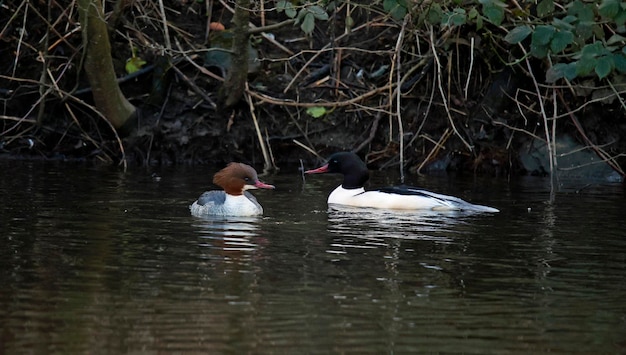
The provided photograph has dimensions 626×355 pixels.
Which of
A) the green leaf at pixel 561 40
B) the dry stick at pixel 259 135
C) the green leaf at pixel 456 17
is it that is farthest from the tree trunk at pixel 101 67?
the green leaf at pixel 561 40

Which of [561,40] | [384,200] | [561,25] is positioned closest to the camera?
[561,40]

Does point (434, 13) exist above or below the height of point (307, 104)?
above

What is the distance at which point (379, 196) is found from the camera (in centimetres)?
1244

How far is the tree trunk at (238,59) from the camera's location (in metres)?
15.0

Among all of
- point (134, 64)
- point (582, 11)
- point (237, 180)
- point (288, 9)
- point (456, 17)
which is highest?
point (134, 64)

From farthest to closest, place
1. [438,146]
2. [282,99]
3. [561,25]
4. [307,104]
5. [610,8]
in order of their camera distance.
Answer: [282,99]
[307,104]
[438,146]
[561,25]
[610,8]

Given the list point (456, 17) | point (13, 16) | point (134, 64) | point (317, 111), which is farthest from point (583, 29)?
point (13, 16)

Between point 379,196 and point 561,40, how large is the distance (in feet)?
13.0

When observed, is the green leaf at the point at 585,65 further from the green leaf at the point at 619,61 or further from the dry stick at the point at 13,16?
the dry stick at the point at 13,16

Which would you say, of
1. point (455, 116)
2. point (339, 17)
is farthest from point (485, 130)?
point (339, 17)

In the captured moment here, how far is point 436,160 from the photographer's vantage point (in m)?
17.0

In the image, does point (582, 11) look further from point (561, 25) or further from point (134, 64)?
point (134, 64)

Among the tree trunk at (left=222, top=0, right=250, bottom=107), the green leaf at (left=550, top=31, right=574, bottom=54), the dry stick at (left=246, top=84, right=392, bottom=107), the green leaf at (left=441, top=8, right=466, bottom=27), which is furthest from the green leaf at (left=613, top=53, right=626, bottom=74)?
the dry stick at (left=246, top=84, right=392, bottom=107)

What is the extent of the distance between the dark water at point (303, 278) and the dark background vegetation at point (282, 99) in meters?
4.53
